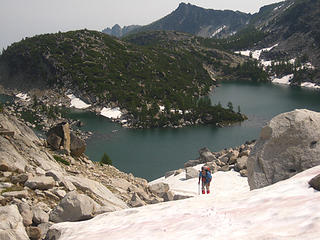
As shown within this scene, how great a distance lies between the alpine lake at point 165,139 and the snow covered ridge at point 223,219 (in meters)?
51.3

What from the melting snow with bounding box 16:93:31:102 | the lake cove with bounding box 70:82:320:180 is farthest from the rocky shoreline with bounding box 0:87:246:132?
the lake cove with bounding box 70:82:320:180

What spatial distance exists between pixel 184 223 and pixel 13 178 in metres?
10.3

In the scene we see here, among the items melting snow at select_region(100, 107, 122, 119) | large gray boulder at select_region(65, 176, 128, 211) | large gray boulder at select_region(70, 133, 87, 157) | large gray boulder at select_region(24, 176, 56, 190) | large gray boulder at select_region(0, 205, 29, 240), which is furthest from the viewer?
melting snow at select_region(100, 107, 122, 119)

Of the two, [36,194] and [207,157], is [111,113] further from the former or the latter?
[36,194]

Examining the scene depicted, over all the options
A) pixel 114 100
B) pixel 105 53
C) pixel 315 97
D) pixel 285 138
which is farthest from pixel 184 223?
pixel 105 53

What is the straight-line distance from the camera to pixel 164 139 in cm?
9975

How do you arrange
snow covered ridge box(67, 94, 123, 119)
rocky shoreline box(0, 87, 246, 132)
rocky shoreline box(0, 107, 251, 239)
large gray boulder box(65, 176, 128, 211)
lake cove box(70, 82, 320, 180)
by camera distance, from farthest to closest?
1. snow covered ridge box(67, 94, 123, 119)
2. rocky shoreline box(0, 87, 246, 132)
3. lake cove box(70, 82, 320, 180)
4. large gray boulder box(65, 176, 128, 211)
5. rocky shoreline box(0, 107, 251, 239)

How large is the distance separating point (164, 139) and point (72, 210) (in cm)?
8389

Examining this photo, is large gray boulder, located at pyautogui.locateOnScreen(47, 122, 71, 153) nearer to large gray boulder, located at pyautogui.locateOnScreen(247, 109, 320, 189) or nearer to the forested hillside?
large gray boulder, located at pyautogui.locateOnScreen(247, 109, 320, 189)

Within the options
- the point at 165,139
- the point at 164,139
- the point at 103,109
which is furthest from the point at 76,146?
the point at 103,109

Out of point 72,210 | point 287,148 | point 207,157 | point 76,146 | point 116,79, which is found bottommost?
point 207,157

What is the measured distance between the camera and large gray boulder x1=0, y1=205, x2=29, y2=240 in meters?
12.5

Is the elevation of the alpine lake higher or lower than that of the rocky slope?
lower

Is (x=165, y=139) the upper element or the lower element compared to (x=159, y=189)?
lower
